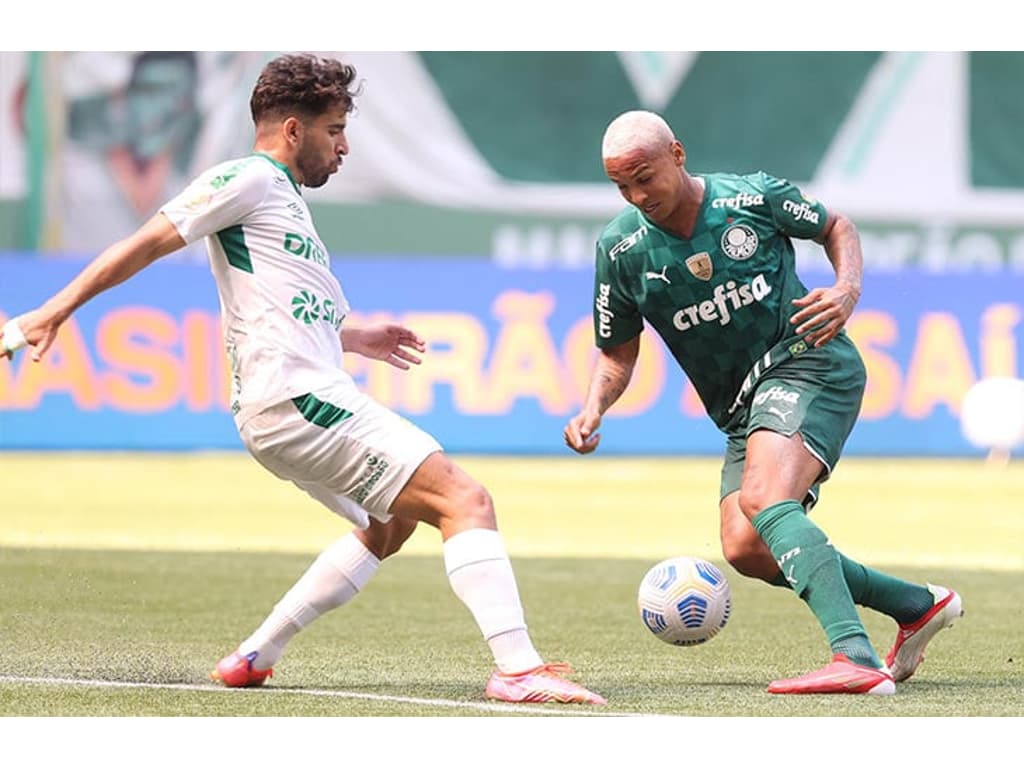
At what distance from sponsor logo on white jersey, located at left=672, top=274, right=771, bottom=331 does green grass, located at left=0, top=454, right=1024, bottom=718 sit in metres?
1.29

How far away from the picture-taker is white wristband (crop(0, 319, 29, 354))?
18.8 ft

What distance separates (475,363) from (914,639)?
13.3 m

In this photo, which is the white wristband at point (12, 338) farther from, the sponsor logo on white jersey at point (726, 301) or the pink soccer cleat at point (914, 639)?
the pink soccer cleat at point (914, 639)

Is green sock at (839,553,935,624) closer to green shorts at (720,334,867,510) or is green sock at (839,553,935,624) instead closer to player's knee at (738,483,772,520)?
green shorts at (720,334,867,510)

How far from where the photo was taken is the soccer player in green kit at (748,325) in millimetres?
6777

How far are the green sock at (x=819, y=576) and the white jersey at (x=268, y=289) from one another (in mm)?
1556

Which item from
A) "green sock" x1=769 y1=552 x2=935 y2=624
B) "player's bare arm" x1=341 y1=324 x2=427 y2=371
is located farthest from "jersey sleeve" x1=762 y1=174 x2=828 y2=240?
"player's bare arm" x1=341 y1=324 x2=427 y2=371

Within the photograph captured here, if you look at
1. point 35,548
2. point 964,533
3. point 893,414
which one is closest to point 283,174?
point 35,548

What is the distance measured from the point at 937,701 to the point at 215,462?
13.8 metres

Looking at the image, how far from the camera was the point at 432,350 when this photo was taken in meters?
20.2

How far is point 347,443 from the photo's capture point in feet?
20.2

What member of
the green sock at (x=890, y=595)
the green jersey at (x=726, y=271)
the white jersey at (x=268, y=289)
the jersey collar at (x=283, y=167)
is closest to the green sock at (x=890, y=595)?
the green sock at (x=890, y=595)

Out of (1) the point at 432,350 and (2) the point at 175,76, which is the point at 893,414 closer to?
(1) the point at 432,350

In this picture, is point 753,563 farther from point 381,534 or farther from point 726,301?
point 381,534
